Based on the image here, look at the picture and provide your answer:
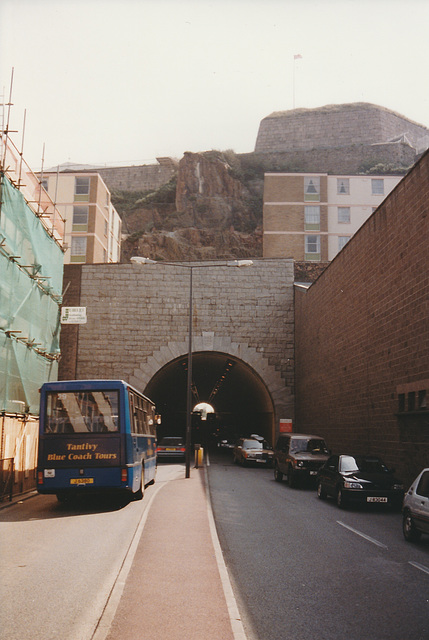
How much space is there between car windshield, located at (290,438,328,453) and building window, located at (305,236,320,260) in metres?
40.8

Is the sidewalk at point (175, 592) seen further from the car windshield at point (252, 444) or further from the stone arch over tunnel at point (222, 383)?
the stone arch over tunnel at point (222, 383)

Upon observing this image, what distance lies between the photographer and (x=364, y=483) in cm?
1525

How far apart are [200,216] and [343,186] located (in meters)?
20.8

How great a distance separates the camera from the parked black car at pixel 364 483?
596 inches

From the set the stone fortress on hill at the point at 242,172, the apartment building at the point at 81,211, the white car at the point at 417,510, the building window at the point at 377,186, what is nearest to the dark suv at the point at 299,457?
the white car at the point at 417,510

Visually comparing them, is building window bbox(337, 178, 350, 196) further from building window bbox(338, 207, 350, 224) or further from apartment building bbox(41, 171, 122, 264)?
apartment building bbox(41, 171, 122, 264)

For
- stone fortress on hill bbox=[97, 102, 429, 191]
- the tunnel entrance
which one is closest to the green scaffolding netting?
the tunnel entrance

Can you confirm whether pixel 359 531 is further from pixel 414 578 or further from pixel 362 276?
pixel 362 276

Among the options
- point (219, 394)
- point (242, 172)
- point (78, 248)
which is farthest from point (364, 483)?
point (242, 172)

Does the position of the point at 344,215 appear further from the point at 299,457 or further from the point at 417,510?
the point at 417,510

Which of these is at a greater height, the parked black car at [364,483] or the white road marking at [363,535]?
the parked black car at [364,483]

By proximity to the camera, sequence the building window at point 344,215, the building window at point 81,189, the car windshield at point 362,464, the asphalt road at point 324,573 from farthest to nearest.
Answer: the building window at point 344,215 < the building window at point 81,189 < the car windshield at point 362,464 < the asphalt road at point 324,573

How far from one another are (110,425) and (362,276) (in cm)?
1143

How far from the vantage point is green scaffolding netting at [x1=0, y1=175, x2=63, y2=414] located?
19.6 m
